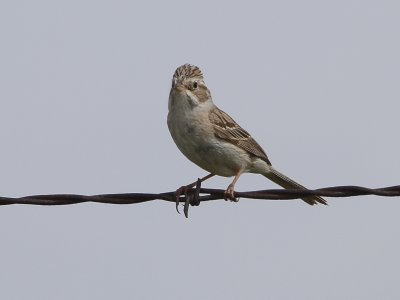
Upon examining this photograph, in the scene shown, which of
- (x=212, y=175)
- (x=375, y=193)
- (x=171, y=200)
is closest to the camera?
(x=375, y=193)

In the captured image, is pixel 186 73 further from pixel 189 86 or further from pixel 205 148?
pixel 205 148

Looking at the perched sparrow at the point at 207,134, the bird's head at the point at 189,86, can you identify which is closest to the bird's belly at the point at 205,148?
the perched sparrow at the point at 207,134

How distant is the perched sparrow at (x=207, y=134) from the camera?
10.1 m

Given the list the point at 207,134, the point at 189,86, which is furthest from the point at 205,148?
the point at 189,86

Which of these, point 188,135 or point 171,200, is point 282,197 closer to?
point 171,200

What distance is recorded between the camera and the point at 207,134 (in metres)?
10.2

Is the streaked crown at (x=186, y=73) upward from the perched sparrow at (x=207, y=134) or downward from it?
upward

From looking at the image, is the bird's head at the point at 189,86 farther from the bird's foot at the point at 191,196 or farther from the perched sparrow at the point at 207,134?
the bird's foot at the point at 191,196

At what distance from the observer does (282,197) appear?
7406 mm

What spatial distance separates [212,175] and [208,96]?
0.94 metres

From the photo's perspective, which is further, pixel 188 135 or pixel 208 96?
pixel 208 96

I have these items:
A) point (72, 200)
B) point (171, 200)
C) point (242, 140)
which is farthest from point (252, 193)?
point (242, 140)

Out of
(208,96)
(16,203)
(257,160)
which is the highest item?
(208,96)

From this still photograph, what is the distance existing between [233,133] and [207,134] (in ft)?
1.88
